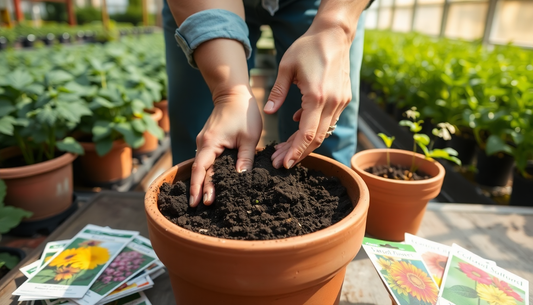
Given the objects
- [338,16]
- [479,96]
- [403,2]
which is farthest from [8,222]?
[403,2]

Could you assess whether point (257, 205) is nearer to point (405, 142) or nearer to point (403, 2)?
point (405, 142)

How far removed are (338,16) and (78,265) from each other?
1.03 m

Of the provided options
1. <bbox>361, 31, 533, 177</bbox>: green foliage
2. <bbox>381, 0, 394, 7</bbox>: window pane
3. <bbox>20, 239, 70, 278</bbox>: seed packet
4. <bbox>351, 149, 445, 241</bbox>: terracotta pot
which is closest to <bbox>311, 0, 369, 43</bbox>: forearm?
<bbox>351, 149, 445, 241</bbox>: terracotta pot

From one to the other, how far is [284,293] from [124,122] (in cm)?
177

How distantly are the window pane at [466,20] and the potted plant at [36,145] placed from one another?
7696 mm

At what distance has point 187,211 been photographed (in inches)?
31.0

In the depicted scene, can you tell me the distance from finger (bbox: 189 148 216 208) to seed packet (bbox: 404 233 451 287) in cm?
66

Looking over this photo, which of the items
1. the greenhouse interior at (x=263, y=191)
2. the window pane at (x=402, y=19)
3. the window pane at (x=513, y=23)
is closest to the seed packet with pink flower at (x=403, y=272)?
the greenhouse interior at (x=263, y=191)

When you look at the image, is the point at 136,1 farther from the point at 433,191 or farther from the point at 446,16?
the point at 433,191

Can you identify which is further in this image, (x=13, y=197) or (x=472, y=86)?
(x=472, y=86)

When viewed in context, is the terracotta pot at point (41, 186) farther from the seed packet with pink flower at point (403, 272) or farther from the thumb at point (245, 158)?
the seed packet with pink flower at point (403, 272)

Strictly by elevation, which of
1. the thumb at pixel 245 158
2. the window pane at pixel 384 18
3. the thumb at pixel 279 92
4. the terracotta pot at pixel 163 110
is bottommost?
the terracotta pot at pixel 163 110

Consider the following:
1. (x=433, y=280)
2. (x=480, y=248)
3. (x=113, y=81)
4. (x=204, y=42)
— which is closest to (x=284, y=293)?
(x=433, y=280)

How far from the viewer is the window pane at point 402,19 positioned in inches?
453
